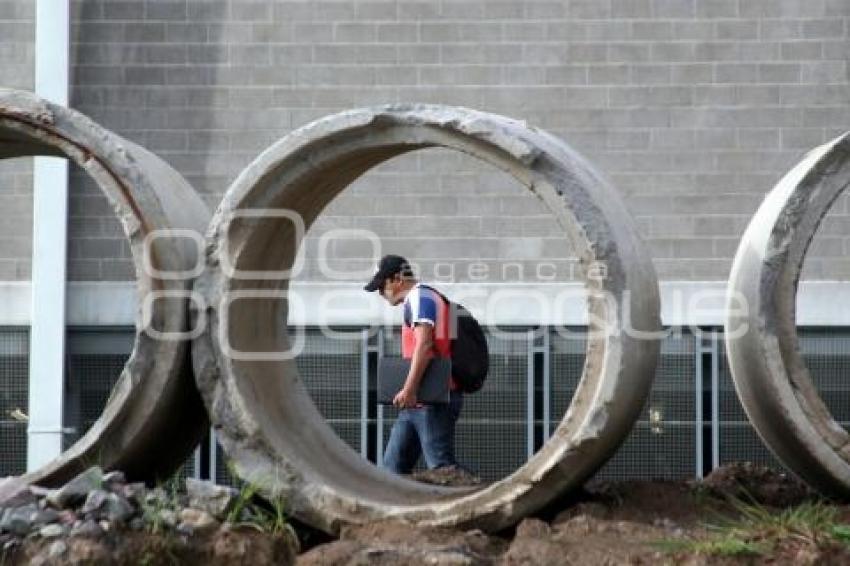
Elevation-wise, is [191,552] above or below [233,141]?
below

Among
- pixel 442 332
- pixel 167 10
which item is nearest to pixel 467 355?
pixel 442 332

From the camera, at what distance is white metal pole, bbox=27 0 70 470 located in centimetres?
1197

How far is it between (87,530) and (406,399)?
245 cm

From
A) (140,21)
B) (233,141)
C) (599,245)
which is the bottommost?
(599,245)

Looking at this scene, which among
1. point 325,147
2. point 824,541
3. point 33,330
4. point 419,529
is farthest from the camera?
point 33,330

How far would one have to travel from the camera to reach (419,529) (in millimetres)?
5867

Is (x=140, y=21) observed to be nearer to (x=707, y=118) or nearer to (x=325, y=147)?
(x=707, y=118)

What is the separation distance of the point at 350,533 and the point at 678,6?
22.7ft

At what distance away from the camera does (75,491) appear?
576 centimetres

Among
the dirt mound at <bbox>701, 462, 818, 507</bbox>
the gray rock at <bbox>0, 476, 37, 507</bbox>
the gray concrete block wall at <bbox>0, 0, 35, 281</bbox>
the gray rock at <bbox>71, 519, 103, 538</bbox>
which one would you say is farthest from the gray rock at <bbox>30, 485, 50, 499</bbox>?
the gray concrete block wall at <bbox>0, 0, 35, 281</bbox>

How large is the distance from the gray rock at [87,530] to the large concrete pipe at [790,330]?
227cm

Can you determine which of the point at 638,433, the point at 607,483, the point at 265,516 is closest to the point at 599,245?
the point at 607,483

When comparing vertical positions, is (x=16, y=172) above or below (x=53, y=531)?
above

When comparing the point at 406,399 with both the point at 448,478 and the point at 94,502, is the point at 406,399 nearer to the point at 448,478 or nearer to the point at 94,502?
the point at 448,478
